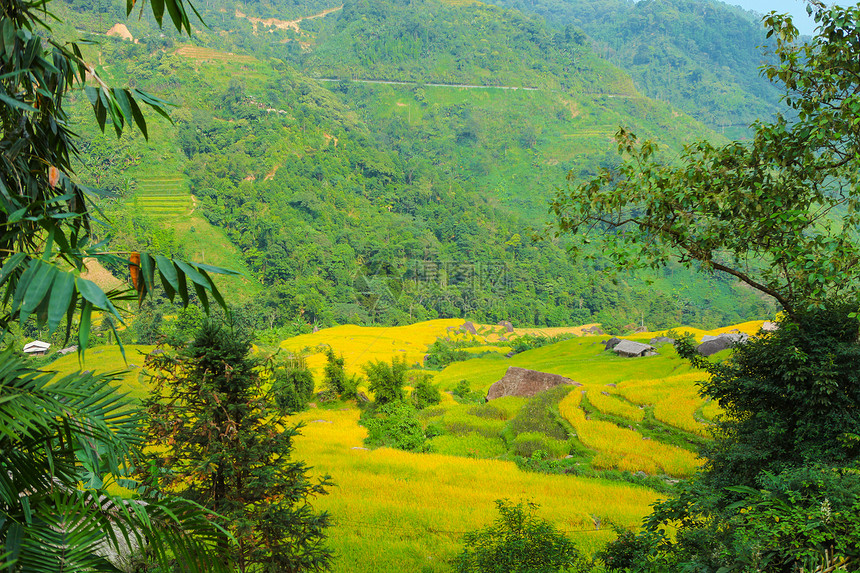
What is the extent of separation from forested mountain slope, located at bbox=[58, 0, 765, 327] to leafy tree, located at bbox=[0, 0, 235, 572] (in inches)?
1362

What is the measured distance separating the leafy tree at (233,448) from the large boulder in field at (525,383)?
17189 mm

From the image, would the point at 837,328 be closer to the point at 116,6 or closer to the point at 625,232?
the point at 625,232

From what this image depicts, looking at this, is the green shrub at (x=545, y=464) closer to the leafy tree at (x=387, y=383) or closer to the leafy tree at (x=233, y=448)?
the leafy tree at (x=387, y=383)

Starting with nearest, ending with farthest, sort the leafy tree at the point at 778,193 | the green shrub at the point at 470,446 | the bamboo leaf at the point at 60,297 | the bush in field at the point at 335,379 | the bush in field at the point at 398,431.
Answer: the bamboo leaf at the point at 60,297 → the leafy tree at the point at 778,193 → the green shrub at the point at 470,446 → the bush in field at the point at 398,431 → the bush in field at the point at 335,379

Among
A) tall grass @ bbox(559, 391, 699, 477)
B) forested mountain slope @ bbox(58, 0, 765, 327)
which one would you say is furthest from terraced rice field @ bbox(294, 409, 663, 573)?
forested mountain slope @ bbox(58, 0, 765, 327)

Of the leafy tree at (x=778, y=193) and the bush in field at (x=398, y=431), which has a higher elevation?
the leafy tree at (x=778, y=193)

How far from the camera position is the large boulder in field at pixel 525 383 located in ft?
72.6

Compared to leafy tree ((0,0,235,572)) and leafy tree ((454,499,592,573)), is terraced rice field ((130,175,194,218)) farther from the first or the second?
leafy tree ((0,0,235,572))

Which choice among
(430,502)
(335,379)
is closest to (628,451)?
(430,502)

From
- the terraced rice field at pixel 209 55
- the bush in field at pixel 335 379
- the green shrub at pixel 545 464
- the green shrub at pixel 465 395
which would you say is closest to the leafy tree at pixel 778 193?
the green shrub at pixel 545 464

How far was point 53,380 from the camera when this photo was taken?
2.03 meters

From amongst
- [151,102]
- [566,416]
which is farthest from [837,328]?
[566,416]

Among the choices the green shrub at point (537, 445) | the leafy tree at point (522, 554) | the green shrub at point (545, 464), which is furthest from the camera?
the green shrub at point (537, 445)

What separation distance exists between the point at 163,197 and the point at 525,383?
6859 centimetres
